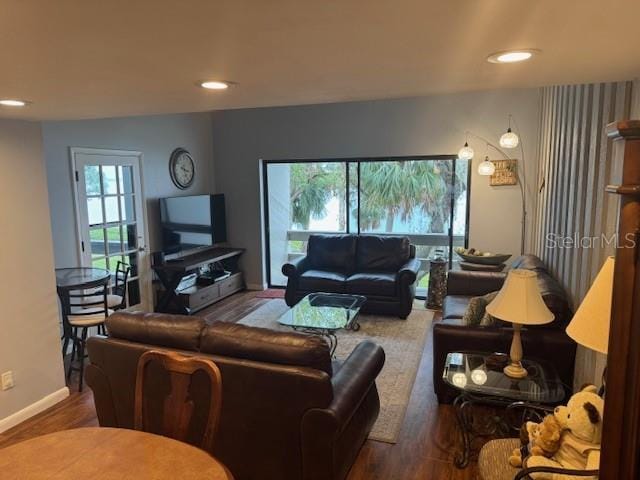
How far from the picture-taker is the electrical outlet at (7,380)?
3254 mm

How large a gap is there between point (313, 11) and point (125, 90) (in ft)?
4.65

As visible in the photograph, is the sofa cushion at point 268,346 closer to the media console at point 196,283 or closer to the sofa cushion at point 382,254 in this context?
the media console at point 196,283

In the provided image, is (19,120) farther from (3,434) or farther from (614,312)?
(614,312)

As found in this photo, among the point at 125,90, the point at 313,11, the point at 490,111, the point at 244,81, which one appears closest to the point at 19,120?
the point at 125,90

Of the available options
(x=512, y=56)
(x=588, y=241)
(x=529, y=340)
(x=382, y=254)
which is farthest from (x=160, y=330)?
(x=382, y=254)

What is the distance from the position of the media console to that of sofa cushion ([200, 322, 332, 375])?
129 inches

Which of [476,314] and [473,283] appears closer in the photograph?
[476,314]

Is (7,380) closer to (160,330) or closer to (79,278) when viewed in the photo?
(79,278)

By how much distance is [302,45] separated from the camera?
1.53 metres

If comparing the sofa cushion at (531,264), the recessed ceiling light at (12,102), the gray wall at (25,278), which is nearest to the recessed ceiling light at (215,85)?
the recessed ceiling light at (12,102)

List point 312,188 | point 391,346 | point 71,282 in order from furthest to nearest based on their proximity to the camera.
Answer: point 312,188 → point 391,346 → point 71,282

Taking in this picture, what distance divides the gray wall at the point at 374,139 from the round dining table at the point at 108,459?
510cm

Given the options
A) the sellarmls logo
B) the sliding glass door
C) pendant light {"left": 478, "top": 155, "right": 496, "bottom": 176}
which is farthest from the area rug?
pendant light {"left": 478, "top": 155, "right": 496, "bottom": 176}

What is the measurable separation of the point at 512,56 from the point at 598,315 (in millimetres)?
1000
